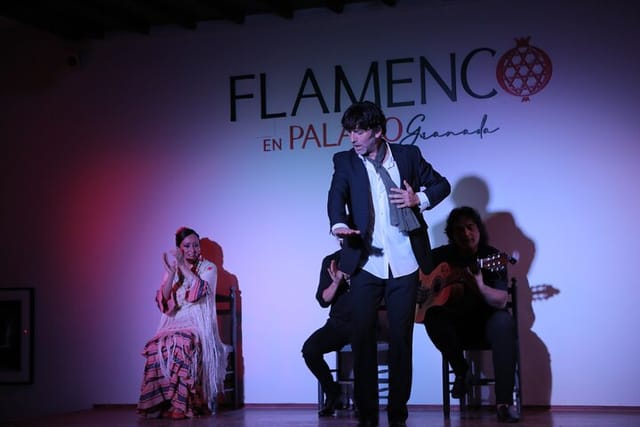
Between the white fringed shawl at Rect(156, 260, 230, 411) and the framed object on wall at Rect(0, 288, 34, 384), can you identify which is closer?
the white fringed shawl at Rect(156, 260, 230, 411)

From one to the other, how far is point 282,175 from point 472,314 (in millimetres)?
1845

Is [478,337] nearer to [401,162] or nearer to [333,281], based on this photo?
[333,281]

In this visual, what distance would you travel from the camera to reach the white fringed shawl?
516cm

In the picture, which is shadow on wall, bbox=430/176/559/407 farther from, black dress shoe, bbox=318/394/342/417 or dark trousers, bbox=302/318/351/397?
black dress shoe, bbox=318/394/342/417

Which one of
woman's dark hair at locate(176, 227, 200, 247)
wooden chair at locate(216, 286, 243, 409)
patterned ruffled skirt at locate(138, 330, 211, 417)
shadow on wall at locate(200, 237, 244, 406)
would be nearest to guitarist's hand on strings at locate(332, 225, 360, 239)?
patterned ruffled skirt at locate(138, 330, 211, 417)

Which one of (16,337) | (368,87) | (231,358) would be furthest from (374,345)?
(16,337)

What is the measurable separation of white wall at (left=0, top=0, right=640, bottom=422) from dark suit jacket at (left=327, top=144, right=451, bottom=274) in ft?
6.00

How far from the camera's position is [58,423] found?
4.86 metres

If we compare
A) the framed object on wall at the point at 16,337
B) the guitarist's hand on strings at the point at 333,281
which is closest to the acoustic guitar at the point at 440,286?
the guitarist's hand on strings at the point at 333,281

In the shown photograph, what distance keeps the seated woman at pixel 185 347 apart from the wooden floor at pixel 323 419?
5.7 inches

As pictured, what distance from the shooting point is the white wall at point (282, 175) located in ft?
17.4

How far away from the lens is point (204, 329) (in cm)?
524

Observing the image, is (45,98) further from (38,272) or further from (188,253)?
(188,253)

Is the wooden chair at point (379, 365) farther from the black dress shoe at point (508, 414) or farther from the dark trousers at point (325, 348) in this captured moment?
the black dress shoe at point (508, 414)
